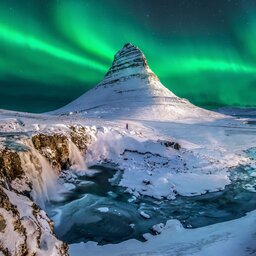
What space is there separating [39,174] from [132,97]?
105 metres

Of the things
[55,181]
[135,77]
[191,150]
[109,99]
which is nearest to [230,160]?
[191,150]

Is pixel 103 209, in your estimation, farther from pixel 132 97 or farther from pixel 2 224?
pixel 132 97

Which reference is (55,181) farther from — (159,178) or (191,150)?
(191,150)

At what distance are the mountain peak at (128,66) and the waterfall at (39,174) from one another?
133 meters

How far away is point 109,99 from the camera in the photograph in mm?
132500

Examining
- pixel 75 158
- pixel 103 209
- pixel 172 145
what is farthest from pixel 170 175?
pixel 103 209

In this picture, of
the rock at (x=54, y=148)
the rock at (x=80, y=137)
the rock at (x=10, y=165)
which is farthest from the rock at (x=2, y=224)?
the rock at (x=80, y=137)

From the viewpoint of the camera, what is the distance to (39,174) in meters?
18.3

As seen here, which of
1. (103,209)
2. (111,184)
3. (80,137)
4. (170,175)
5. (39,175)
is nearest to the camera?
(103,209)

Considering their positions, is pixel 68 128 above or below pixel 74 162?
above

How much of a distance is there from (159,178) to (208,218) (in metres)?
6.66

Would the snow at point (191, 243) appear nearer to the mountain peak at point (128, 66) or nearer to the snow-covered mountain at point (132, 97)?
the snow-covered mountain at point (132, 97)

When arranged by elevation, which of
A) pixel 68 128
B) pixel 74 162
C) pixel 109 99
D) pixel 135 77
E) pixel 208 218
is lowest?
pixel 208 218

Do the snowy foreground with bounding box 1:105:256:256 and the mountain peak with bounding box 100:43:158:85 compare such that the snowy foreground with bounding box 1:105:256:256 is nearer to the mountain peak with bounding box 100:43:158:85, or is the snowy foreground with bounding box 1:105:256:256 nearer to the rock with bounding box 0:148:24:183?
the rock with bounding box 0:148:24:183
